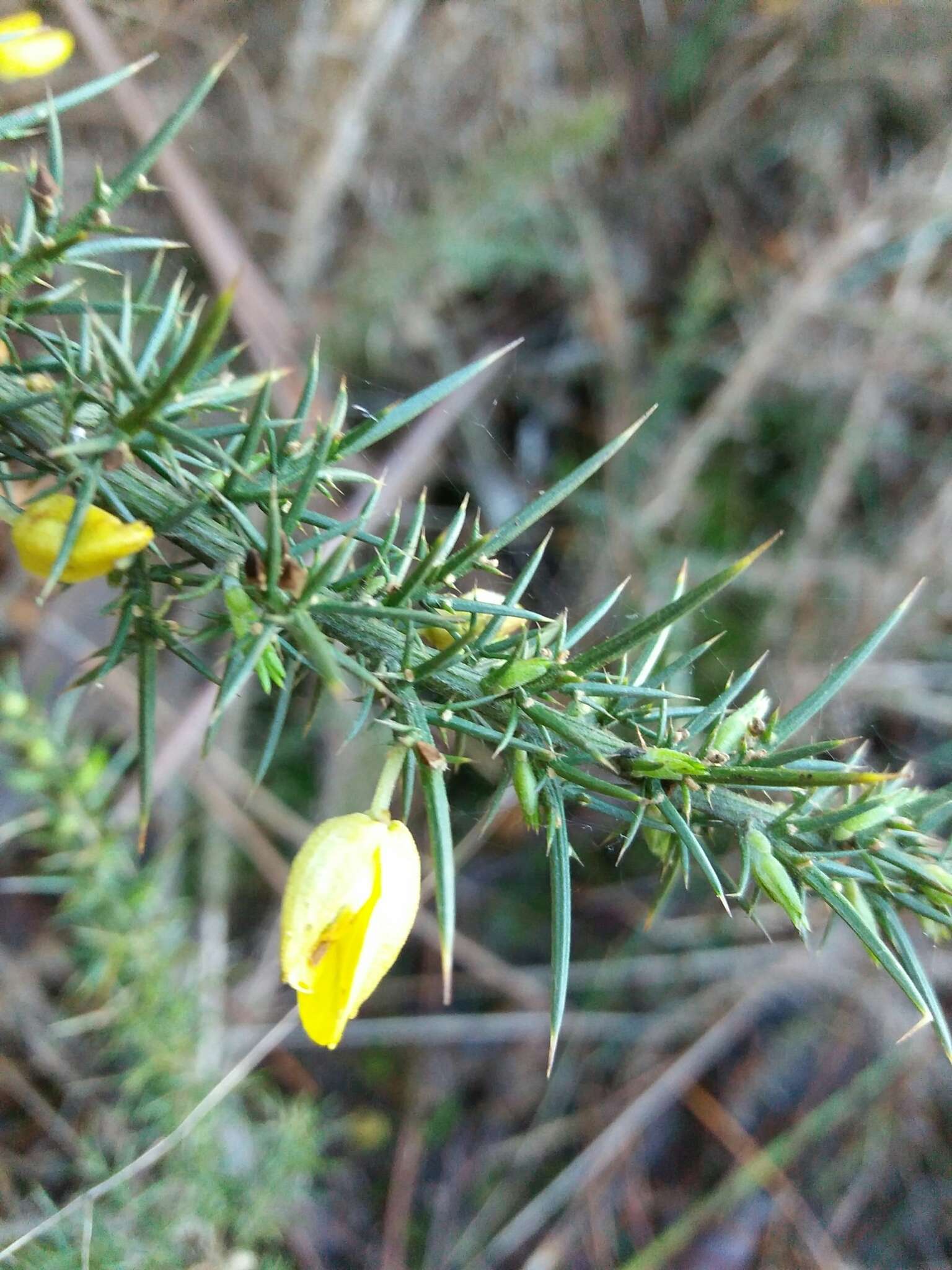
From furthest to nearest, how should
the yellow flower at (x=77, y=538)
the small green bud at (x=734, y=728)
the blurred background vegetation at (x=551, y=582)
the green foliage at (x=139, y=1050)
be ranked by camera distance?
the blurred background vegetation at (x=551, y=582), the green foliage at (x=139, y=1050), the small green bud at (x=734, y=728), the yellow flower at (x=77, y=538)

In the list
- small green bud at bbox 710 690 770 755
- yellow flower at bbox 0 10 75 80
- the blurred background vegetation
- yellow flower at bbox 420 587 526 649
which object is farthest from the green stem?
the blurred background vegetation

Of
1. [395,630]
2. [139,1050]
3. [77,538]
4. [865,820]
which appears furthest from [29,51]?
[139,1050]

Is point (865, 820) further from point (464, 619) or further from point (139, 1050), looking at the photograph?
point (139, 1050)

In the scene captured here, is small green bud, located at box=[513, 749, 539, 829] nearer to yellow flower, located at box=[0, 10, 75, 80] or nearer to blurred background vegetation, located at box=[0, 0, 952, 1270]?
yellow flower, located at box=[0, 10, 75, 80]

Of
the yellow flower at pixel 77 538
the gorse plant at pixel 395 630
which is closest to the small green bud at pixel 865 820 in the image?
the gorse plant at pixel 395 630

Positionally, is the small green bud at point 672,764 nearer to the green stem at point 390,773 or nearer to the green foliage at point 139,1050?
the green stem at point 390,773
